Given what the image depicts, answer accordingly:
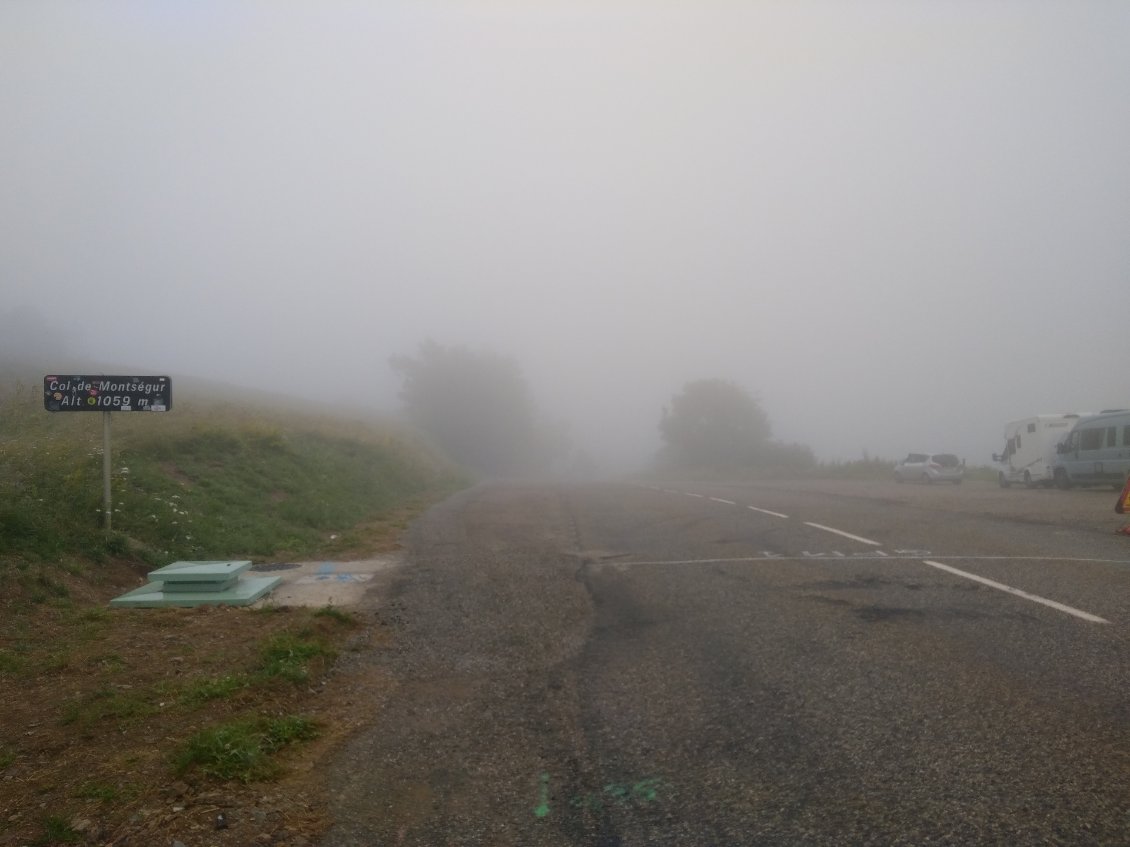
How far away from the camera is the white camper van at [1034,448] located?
99.8 ft

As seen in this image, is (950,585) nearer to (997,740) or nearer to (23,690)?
(997,740)

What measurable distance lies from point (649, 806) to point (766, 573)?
6.64m

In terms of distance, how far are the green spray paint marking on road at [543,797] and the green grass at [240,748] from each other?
1.48 meters

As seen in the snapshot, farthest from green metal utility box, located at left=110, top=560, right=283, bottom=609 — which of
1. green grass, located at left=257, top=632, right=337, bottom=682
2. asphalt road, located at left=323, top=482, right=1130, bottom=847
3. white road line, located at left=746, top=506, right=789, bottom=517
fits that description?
white road line, located at left=746, top=506, right=789, bottom=517

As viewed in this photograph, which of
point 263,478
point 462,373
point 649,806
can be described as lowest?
point 649,806

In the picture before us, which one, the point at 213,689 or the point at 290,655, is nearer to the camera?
the point at 213,689

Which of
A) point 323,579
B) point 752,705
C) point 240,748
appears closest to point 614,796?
point 752,705

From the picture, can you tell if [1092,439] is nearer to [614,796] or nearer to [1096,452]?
[1096,452]

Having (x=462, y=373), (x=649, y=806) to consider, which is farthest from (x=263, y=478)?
(x=462, y=373)

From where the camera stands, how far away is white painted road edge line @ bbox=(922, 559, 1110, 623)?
7637mm

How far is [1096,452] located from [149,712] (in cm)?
2742

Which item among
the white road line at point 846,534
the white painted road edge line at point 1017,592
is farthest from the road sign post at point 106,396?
the white road line at point 846,534

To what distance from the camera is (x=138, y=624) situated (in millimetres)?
7902

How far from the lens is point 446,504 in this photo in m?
24.4
